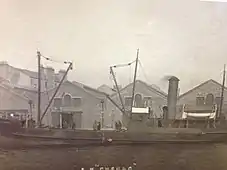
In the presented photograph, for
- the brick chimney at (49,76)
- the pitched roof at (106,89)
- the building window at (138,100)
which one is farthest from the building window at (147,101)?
the brick chimney at (49,76)

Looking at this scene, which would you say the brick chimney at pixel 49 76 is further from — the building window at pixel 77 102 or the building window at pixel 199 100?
the building window at pixel 199 100

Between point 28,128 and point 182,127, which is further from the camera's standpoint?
point 182,127

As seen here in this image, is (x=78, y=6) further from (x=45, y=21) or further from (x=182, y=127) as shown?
(x=182, y=127)

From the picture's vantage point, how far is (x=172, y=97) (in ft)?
5.53

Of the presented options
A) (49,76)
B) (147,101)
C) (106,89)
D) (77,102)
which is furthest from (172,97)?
(49,76)

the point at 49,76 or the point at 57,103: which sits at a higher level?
the point at 49,76

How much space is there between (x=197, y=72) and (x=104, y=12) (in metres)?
0.45

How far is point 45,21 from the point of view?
1.61 m

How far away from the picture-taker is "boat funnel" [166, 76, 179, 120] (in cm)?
168

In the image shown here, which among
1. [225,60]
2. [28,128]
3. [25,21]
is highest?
[25,21]

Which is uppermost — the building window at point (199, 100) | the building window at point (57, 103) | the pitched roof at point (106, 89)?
the pitched roof at point (106, 89)

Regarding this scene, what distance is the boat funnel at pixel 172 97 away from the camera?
1683 mm

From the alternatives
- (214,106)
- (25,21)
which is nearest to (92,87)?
(25,21)

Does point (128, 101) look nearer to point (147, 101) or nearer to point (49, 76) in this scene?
point (147, 101)
